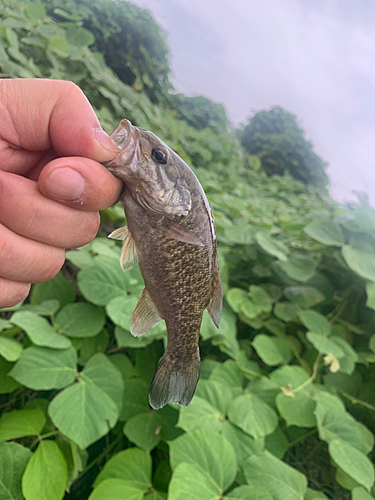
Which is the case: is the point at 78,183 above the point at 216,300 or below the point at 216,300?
above

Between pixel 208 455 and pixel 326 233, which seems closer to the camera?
pixel 208 455

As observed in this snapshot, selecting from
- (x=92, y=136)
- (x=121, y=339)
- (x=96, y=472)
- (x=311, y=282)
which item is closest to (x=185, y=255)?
(x=92, y=136)

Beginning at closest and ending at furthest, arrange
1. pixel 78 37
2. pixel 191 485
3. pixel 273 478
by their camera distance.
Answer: pixel 191 485
pixel 273 478
pixel 78 37

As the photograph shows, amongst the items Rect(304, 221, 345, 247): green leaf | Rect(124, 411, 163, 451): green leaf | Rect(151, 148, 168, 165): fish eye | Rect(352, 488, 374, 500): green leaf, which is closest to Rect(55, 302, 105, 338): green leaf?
Rect(124, 411, 163, 451): green leaf

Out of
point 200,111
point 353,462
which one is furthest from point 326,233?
point 200,111

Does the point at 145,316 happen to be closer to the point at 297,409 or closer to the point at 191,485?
the point at 191,485

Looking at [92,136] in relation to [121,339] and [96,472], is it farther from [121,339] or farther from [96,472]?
[96,472]
